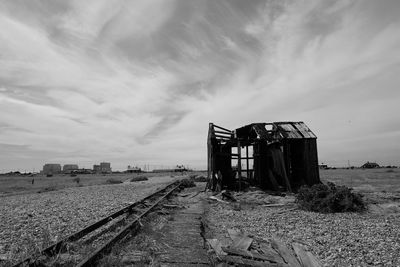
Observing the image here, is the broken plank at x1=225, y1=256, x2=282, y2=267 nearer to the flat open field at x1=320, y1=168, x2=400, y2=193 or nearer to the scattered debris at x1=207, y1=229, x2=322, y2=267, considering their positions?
the scattered debris at x1=207, y1=229, x2=322, y2=267

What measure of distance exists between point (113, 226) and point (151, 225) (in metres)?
1.12

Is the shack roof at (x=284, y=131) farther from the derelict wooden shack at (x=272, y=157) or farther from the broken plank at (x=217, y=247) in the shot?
the broken plank at (x=217, y=247)

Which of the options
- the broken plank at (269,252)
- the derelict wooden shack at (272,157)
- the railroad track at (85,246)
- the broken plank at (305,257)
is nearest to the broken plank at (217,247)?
the broken plank at (269,252)

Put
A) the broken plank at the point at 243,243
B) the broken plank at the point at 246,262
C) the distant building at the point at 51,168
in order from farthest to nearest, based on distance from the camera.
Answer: the distant building at the point at 51,168 → the broken plank at the point at 243,243 → the broken plank at the point at 246,262

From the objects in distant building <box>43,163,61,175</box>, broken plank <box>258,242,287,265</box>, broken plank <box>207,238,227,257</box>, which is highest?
distant building <box>43,163,61,175</box>

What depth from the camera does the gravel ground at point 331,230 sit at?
20.9 ft

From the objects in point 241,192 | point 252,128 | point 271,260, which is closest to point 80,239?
point 271,260

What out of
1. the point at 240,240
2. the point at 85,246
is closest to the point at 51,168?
the point at 85,246

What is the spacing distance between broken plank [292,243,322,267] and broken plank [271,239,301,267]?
0.40 ft

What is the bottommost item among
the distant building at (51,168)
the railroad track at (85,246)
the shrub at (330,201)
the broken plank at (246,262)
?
the broken plank at (246,262)

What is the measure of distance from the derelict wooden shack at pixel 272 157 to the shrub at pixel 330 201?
5.17m

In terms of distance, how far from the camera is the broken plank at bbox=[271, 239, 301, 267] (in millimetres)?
5969

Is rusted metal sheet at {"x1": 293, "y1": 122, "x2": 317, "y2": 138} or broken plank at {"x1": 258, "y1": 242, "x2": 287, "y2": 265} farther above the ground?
rusted metal sheet at {"x1": 293, "y1": 122, "x2": 317, "y2": 138}

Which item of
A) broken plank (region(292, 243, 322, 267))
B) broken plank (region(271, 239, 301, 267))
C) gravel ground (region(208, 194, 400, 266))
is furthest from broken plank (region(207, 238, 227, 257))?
broken plank (region(292, 243, 322, 267))
